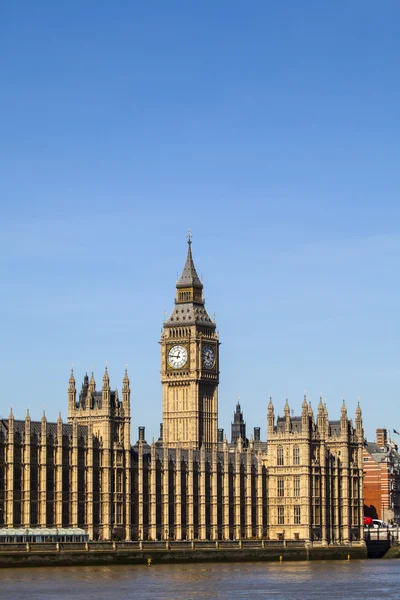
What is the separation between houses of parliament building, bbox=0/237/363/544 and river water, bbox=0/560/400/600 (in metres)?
15.7

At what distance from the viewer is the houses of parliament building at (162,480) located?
543 ft

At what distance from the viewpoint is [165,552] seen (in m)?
162

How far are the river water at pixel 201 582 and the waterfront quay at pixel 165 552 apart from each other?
218 centimetres

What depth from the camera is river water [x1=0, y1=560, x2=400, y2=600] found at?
12062 centimetres

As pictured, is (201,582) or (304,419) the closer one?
(201,582)

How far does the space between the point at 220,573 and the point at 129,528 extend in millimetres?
29851

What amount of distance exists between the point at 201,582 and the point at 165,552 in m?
28.3

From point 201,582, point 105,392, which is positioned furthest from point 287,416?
point 201,582

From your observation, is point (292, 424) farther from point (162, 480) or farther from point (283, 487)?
point (162, 480)

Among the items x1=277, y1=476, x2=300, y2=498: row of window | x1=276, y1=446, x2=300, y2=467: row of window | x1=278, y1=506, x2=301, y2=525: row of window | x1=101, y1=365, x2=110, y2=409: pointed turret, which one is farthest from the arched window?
x1=101, y1=365, x2=110, y2=409: pointed turret

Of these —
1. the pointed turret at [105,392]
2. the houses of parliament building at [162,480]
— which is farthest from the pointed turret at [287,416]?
the pointed turret at [105,392]

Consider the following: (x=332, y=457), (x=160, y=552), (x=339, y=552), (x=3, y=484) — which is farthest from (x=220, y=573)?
(x=332, y=457)

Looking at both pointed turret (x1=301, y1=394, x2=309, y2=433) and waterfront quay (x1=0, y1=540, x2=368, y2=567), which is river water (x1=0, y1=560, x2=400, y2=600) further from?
pointed turret (x1=301, y1=394, x2=309, y2=433)

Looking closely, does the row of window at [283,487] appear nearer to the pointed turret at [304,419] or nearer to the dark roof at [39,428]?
the pointed turret at [304,419]
